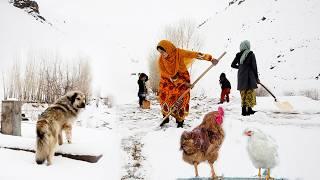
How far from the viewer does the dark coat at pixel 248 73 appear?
75.6 inches

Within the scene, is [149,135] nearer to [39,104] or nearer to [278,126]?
[278,126]

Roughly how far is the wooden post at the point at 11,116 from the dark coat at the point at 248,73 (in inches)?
90.9

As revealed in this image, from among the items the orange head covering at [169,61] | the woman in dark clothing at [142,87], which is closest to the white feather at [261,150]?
the orange head covering at [169,61]

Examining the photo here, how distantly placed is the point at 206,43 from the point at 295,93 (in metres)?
0.48

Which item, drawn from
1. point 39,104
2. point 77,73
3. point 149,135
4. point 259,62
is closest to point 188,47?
point 259,62

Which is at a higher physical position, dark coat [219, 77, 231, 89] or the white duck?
dark coat [219, 77, 231, 89]

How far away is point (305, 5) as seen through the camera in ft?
6.93

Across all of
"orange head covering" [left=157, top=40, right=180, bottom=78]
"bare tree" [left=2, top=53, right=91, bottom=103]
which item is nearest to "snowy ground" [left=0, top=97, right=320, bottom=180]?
"orange head covering" [left=157, top=40, right=180, bottom=78]

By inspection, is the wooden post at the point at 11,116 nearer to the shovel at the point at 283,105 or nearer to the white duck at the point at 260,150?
the shovel at the point at 283,105

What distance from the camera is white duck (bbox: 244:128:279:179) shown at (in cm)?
164

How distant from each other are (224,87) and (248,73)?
142 millimetres

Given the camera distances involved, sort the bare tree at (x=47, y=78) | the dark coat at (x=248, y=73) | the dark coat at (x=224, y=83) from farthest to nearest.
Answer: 1. the bare tree at (x=47, y=78)
2. the dark coat at (x=224, y=83)
3. the dark coat at (x=248, y=73)

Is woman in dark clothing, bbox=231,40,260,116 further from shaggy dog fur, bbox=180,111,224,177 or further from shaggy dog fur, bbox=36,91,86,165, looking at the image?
shaggy dog fur, bbox=36,91,86,165

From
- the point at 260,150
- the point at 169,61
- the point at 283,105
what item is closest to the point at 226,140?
the point at 260,150
